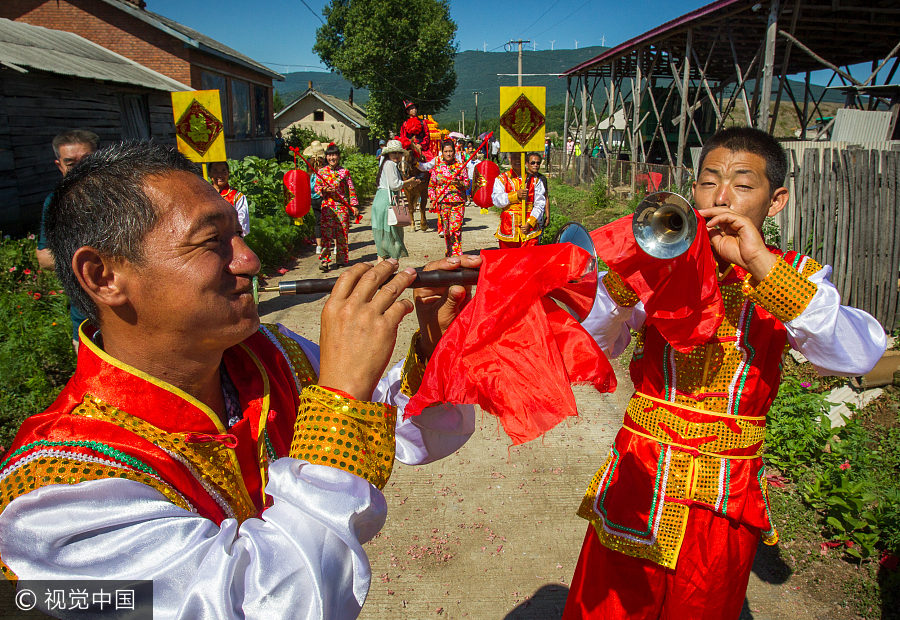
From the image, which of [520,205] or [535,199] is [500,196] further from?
[535,199]

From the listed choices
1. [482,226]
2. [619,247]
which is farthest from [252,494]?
[482,226]

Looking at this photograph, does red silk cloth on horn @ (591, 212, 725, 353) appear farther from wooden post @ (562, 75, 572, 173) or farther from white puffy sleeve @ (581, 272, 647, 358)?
wooden post @ (562, 75, 572, 173)

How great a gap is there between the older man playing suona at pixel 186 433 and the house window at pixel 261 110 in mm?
23333

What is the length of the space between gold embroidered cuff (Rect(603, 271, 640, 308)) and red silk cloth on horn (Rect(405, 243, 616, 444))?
480 millimetres

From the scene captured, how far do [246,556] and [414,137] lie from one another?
16157 mm

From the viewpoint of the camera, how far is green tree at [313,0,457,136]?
125ft

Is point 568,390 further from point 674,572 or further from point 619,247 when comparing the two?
point 674,572

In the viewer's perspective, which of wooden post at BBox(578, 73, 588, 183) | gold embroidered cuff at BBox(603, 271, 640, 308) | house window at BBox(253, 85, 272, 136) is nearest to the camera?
gold embroidered cuff at BBox(603, 271, 640, 308)

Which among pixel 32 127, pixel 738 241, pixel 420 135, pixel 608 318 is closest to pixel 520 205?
pixel 608 318

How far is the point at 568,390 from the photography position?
1399 millimetres

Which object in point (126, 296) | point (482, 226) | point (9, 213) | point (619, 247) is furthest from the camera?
point (482, 226)

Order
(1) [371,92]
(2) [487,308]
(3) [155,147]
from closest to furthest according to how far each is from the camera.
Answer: (3) [155,147] → (2) [487,308] → (1) [371,92]

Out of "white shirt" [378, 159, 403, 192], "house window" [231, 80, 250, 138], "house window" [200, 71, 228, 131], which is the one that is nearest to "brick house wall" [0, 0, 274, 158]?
"house window" [200, 71, 228, 131]

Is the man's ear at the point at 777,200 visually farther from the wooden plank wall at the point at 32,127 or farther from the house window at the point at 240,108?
the house window at the point at 240,108
